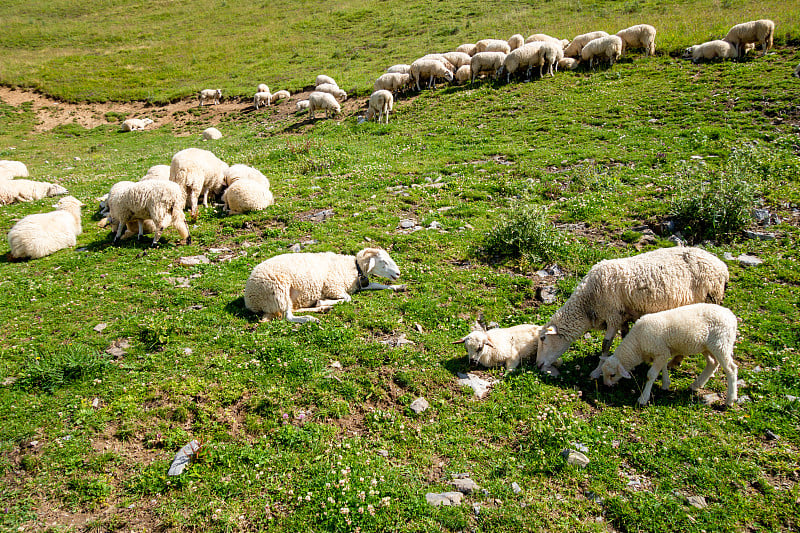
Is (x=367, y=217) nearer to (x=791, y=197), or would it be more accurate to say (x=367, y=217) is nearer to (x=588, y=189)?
(x=588, y=189)

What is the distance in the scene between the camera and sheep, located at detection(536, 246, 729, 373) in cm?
672

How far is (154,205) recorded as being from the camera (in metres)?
10.7

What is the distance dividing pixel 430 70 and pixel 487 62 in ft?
11.2

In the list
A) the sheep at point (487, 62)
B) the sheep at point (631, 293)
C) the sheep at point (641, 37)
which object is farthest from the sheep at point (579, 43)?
the sheep at point (631, 293)

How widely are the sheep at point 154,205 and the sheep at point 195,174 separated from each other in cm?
152

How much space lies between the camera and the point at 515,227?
975 centimetres

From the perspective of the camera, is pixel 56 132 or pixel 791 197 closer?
pixel 791 197

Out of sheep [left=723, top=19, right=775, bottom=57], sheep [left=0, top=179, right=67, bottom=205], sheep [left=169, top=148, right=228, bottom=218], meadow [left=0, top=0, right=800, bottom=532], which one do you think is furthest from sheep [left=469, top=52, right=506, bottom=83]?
sheep [left=0, top=179, right=67, bottom=205]

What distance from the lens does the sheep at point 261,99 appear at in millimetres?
31678

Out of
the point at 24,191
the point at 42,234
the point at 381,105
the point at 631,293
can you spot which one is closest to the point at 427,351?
the point at 631,293

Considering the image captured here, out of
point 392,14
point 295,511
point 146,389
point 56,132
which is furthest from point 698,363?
point 392,14

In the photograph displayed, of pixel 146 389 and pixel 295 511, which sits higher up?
pixel 146 389

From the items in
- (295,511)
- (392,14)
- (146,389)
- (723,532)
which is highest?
(392,14)

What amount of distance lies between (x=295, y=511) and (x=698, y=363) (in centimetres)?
621
